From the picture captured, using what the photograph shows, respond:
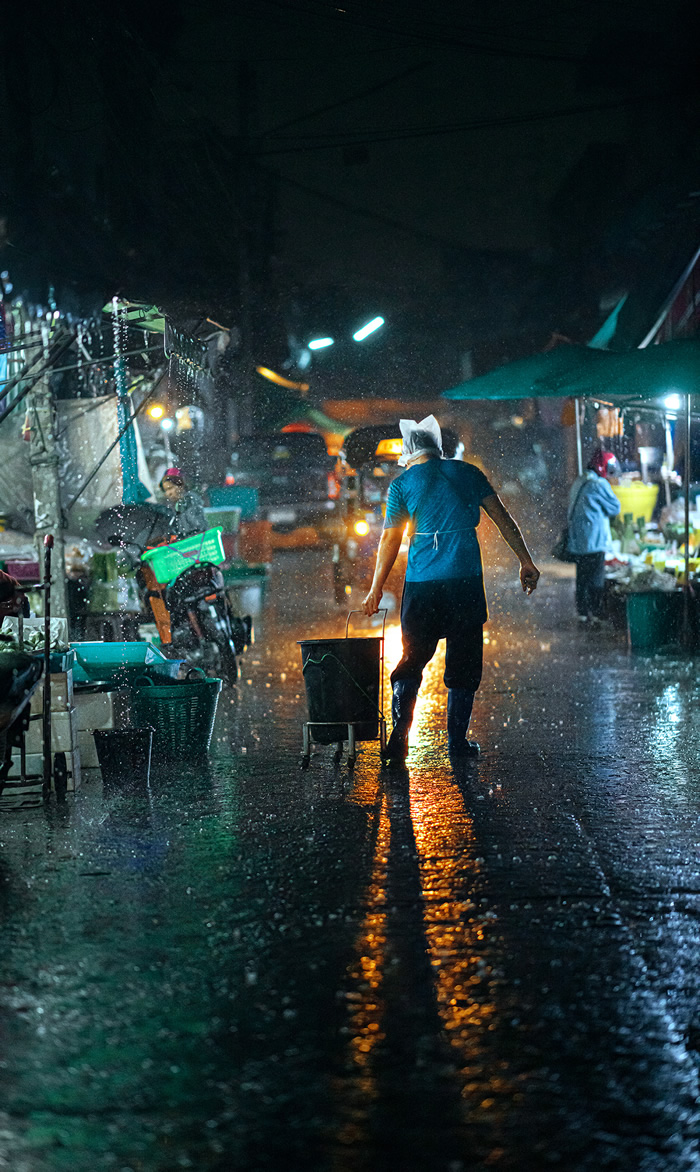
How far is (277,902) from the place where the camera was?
15.4 ft

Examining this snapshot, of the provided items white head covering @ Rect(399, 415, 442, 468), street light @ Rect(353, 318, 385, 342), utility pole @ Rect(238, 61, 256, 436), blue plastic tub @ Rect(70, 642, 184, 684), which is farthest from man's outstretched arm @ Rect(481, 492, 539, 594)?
street light @ Rect(353, 318, 385, 342)

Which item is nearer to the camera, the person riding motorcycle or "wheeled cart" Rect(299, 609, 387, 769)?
"wheeled cart" Rect(299, 609, 387, 769)

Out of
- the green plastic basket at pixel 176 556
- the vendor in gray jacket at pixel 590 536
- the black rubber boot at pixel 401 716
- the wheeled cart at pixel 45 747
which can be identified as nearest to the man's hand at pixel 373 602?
the black rubber boot at pixel 401 716

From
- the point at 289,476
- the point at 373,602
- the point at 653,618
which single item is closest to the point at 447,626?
the point at 373,602

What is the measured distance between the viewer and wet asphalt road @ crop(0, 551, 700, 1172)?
2.86m

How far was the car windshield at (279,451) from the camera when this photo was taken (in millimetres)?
36594

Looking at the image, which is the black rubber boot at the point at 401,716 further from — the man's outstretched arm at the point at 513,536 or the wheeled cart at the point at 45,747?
the wheeled cart at the point at 45,747

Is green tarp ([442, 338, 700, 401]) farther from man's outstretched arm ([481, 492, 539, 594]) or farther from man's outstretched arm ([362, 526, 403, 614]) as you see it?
man's outstretched arm ([362, 526, 403, 614])

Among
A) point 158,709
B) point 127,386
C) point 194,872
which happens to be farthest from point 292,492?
point 194,872

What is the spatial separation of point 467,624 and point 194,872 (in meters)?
2.97

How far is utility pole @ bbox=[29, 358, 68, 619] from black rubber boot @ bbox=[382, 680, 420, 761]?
7517mm

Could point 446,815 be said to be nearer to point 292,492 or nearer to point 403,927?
point 403,927

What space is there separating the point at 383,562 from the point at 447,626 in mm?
604

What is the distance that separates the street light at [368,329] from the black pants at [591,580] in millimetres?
28924
